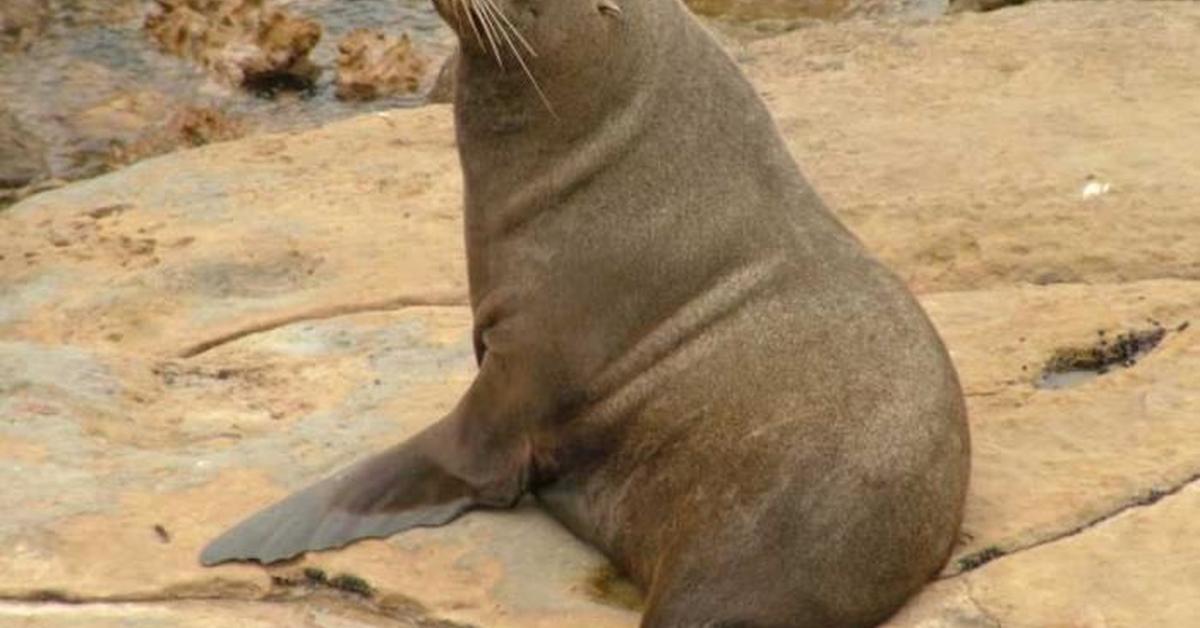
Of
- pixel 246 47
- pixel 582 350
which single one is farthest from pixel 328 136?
pixel 582 350

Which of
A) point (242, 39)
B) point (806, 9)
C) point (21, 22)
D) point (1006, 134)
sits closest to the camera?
point (1006, 134)

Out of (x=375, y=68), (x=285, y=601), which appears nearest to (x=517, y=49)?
(x=285, y=601)

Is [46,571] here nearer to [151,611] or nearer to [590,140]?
[151,611]

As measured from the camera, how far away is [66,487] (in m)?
5.34

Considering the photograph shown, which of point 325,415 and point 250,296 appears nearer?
point 325,415

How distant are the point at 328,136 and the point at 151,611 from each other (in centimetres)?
376

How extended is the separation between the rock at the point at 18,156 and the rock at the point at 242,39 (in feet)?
3.22

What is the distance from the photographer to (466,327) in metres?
6.41

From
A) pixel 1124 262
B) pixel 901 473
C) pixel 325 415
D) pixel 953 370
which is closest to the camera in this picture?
pixel 901 473

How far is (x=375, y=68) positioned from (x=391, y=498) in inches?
211

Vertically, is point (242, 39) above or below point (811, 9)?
above

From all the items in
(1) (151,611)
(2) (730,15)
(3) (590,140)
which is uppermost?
(3) (590,140)

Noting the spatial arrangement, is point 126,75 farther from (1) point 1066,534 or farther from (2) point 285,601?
(1) point 1066,534

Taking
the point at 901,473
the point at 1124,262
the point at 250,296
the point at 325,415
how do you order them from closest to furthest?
the point at 901,473 → the point at 325,415 → the point at 1124,262 → the point at 250,296
